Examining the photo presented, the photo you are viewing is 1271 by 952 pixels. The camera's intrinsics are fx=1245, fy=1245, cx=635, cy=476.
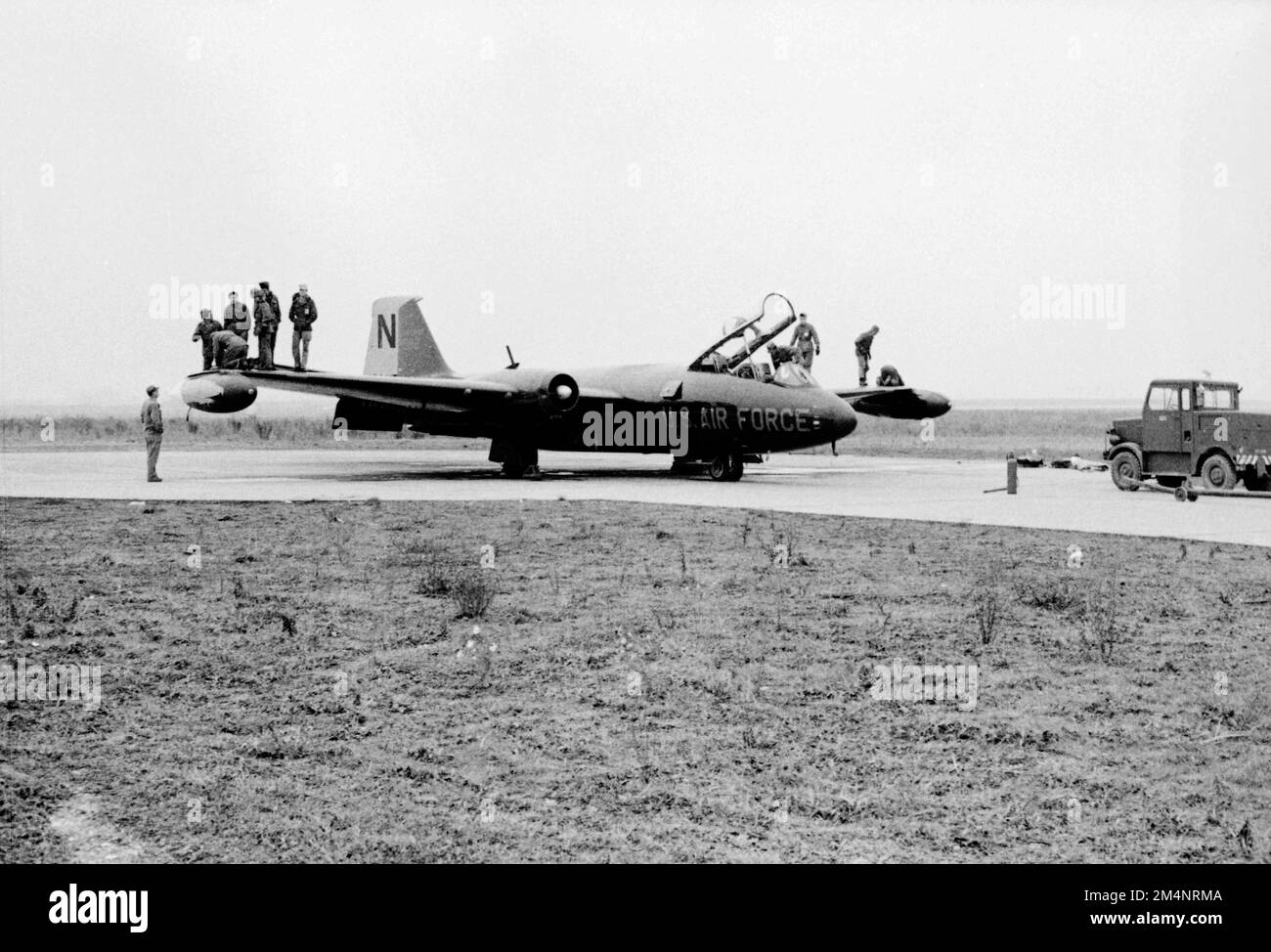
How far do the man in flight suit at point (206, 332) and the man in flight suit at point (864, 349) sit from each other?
14376mm

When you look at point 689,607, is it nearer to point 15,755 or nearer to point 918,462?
point 15,755

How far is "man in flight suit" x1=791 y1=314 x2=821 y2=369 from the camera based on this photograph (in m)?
26.1

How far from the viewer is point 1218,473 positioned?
2348cm

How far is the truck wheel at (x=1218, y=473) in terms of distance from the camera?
23.3m

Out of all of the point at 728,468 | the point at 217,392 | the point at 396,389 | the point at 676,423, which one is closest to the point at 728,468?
the point at 728,468

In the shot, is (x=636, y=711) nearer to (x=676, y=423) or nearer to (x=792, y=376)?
(x=676, y=423)

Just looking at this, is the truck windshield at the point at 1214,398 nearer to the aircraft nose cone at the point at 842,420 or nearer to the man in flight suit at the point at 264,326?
the aircraft nose cone at the point at 842,420

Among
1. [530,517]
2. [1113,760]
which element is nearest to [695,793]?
[1113,760]

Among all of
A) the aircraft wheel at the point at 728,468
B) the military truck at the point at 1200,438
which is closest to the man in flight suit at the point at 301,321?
the aircraft wheel at the point at 728,468

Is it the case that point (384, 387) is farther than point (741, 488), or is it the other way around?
point (384, 387)

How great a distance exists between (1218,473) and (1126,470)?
6.52ft

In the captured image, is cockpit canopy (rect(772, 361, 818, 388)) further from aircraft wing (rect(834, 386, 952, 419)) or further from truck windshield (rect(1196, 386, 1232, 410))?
truck windshield (rect(1196, 386, 1232, 410))

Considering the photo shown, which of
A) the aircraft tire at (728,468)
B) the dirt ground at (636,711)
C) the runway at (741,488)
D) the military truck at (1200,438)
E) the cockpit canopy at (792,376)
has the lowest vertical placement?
the dirt ground at (636,711)

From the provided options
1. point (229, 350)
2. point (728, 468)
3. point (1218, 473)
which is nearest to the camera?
point (1218, 473)
